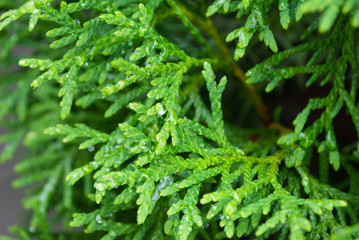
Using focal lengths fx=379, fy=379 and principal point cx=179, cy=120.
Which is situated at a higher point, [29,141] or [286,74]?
[286,74]

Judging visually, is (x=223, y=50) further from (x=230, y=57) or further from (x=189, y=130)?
(x=189, y=130)

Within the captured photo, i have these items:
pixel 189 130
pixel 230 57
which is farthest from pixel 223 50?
pixel 189 130

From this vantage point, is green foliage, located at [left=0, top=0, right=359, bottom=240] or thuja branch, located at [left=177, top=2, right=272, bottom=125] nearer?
green foliage, located at [left=0, top=0, right=359, bottom=240]

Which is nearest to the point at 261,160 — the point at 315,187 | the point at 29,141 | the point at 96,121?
the point at 315,187

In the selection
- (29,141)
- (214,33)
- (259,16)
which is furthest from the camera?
(29,141)

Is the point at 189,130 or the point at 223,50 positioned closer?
the point at 189,130

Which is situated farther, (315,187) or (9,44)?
(9,44)

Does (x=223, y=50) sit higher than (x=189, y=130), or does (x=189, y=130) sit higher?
(x=223, y=50)

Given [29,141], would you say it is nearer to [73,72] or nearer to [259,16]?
[73,72]

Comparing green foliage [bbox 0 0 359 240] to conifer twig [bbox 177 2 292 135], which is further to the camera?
conifer twig [bbox 177 2 292 135]

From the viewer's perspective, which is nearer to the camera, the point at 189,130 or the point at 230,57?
the point at 189,130

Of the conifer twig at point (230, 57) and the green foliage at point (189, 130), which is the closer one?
the green foliage at point (189, 130)
